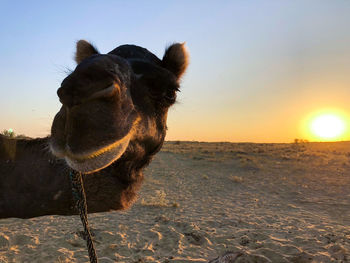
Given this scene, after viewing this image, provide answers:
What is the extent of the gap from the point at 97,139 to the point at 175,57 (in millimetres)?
1643

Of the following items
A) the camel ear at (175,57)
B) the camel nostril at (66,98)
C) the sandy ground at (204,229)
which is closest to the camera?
the camel nostril at (66,98)

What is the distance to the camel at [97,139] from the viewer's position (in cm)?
141

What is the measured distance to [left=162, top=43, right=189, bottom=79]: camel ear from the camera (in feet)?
9.05

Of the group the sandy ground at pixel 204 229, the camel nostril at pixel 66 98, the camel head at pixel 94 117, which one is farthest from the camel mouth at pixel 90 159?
the sandy ground at pixel 204 229

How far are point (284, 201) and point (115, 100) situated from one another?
407 inches

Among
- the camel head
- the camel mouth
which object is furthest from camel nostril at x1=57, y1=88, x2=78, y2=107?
the camel mouth

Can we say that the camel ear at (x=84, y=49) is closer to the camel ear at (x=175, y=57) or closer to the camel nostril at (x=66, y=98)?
the camel ear at (x=175, y=57)

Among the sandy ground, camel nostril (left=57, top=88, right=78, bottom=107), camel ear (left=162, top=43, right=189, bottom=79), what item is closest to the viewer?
camel nostril (left=57, top=88, right=78, bottom=107)

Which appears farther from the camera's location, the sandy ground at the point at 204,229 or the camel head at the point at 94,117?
the sandy ground at the point at 204,229

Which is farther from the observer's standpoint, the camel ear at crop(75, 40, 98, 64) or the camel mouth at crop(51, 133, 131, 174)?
the camel ear at crop(75, 40, 98, 64)

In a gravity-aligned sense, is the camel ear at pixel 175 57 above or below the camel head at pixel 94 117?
above

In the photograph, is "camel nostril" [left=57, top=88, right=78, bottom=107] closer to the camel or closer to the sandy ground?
the camel

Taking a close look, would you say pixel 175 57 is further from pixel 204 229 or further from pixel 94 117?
pixel 204 229

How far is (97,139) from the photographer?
4.65 feet
